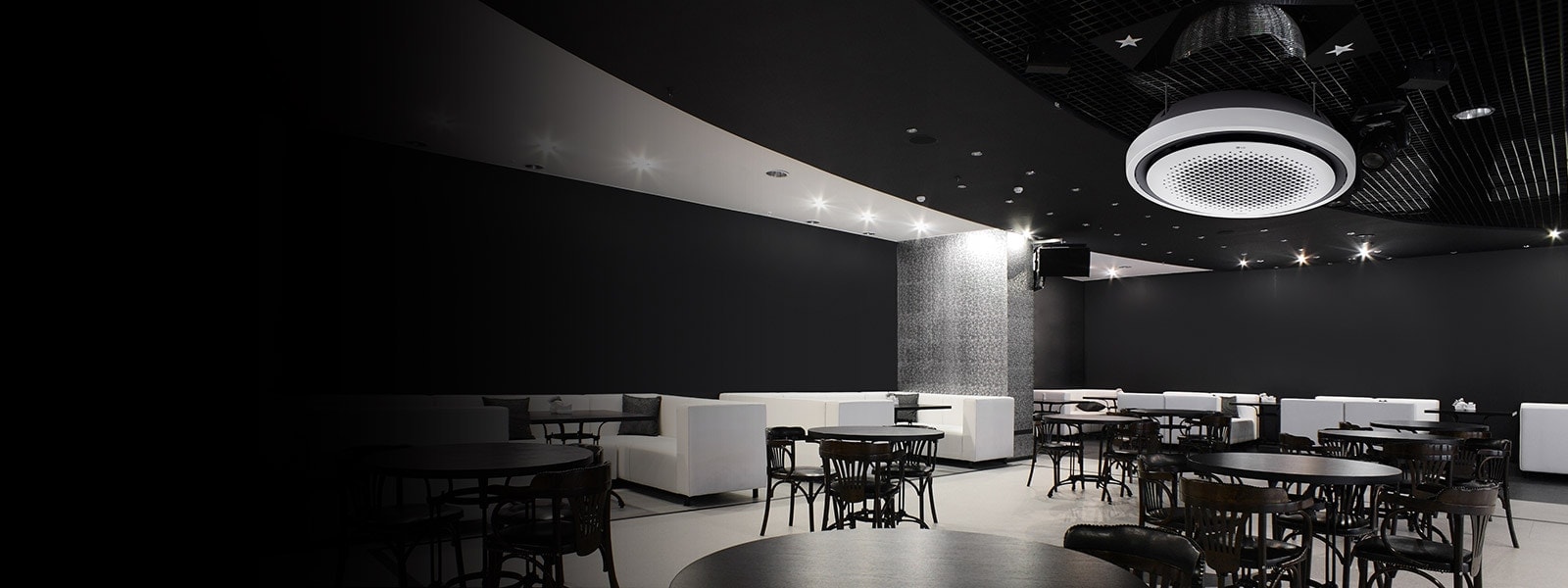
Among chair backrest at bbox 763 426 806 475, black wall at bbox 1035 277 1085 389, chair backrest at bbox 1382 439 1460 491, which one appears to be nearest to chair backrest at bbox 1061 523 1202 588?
chair backrest at bbox 763 426 806 475

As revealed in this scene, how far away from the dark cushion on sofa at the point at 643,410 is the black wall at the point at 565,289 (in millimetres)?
365

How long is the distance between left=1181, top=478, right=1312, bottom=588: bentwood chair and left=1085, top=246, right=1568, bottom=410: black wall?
1083cm

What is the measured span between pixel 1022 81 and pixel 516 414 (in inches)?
197

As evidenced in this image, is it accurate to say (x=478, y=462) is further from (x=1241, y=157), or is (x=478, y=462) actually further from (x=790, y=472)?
(x=1241, y=157)

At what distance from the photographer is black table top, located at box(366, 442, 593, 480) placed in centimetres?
330

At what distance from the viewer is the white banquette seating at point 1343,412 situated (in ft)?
32.1

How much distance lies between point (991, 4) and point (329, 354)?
5.01 m

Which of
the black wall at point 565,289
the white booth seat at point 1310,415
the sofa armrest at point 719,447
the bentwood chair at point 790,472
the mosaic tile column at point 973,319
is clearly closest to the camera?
the black wall at point 565,289

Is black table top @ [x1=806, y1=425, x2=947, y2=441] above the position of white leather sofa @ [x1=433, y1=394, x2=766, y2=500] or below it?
above

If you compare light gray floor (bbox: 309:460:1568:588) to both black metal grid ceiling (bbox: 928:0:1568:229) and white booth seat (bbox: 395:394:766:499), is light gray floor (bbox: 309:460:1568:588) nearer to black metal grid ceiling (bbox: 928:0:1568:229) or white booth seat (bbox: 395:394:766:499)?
white booth seat (bbox: 395:394:766:499)

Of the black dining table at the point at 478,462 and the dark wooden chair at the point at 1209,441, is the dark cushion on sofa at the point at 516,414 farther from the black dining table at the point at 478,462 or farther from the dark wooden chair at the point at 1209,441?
the dark wooden chair at the point at 1209,441

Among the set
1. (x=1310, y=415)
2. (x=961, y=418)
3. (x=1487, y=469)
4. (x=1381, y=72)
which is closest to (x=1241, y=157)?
(x=1381, y=72)

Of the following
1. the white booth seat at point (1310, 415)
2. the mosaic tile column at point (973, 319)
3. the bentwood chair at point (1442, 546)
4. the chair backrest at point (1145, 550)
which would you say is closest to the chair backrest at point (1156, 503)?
the bentwood chair at point (1442, 546)

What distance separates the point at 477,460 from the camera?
12.0ft
